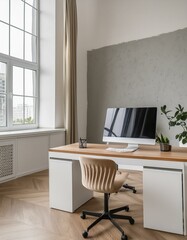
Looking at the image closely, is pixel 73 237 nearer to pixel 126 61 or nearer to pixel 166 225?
pixel 166 225

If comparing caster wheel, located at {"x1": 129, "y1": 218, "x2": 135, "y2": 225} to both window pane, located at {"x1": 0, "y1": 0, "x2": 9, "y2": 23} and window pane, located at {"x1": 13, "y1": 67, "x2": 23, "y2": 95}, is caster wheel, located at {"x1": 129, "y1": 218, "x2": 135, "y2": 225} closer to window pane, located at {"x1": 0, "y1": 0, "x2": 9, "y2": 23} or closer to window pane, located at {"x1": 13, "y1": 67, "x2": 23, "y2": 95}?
window pane, located at {"x1": 13, "y1": 67, "x2": 23, "y2": 95}

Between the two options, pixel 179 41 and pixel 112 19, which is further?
pixel 112 19

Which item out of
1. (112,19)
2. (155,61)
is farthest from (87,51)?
(155,61)

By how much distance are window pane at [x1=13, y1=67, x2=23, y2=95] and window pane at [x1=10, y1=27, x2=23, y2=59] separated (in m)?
0.29

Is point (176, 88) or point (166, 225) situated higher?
point (176, 88)

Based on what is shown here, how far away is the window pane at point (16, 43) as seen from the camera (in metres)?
4.27

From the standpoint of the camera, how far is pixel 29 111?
4734 mm

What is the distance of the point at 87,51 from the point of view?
17.6 ft

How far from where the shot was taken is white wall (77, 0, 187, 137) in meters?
4.32

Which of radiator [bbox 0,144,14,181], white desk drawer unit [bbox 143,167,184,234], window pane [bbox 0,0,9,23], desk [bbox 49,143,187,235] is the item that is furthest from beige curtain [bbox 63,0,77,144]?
white desk drawer unit [bbox 143,167,184,234]

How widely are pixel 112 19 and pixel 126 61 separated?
3.66 ft

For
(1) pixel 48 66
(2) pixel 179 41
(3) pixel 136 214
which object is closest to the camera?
(3) pixel 136 214

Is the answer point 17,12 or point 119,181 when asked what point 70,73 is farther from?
point 119,181

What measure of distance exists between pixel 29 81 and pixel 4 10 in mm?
1420
